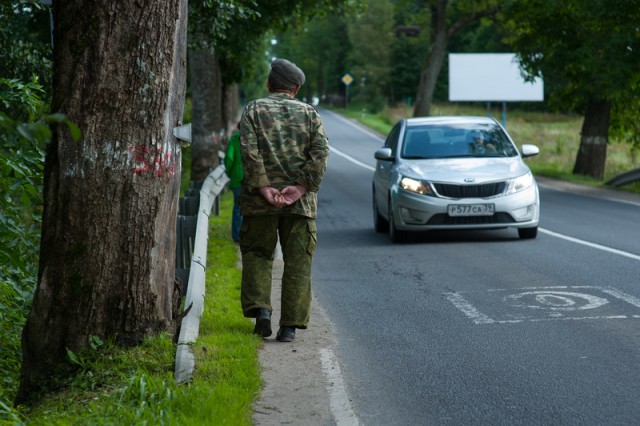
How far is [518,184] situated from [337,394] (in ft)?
27.1

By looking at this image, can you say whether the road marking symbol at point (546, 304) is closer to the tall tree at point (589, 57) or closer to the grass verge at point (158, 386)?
the grass verge at point (158, 386)

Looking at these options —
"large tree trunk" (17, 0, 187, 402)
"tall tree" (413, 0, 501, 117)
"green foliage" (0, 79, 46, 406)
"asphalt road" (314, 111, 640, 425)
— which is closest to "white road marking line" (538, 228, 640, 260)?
"asphalt road" (314, 111, 640, 425)

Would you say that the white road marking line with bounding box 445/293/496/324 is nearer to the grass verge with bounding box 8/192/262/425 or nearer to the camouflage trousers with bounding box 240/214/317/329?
the camouflage trousers with bounding box 240/214/317/329

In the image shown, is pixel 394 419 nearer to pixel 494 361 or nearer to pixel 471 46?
pixel 494 361

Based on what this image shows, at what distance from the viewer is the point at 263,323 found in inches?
298

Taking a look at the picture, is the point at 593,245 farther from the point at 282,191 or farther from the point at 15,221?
the point at 15,221

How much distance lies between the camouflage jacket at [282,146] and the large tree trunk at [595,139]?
2319 cm

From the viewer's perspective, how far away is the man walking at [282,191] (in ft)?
24.3

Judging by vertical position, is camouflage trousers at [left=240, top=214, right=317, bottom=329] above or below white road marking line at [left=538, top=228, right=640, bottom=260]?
above

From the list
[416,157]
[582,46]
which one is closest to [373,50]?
[582,46]

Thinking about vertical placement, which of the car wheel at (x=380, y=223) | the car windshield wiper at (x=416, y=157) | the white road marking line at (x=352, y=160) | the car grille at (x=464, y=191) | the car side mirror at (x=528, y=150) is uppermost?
the car side mirror at (x=528, y=150)

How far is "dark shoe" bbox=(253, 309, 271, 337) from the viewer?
7.56 metres

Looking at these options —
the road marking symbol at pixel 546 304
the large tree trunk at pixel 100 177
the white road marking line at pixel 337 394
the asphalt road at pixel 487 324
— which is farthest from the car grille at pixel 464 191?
the large tree trunk at pixel 100 177

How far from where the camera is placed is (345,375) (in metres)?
6.63
